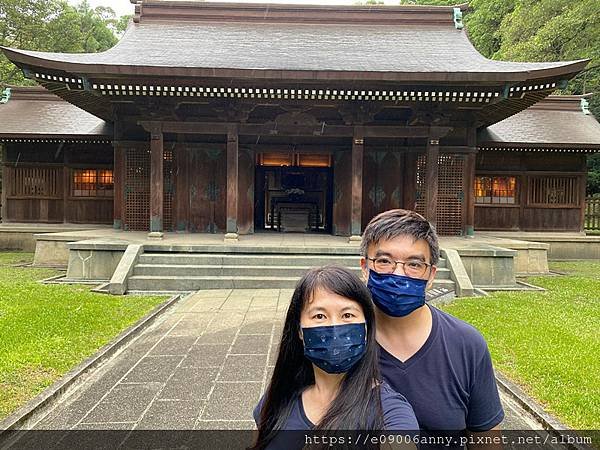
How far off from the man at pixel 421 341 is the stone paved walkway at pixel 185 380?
6.58ft

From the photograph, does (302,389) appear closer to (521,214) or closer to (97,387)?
(97,387)

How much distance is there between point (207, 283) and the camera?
319 inches

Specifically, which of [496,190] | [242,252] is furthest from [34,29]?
[496,190]

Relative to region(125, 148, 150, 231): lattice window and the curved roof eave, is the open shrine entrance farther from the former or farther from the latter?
the curved roof eave

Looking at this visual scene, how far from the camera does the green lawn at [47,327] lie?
12.5ft

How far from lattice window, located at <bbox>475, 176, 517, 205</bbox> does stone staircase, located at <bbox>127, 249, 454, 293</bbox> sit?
6.36 meters

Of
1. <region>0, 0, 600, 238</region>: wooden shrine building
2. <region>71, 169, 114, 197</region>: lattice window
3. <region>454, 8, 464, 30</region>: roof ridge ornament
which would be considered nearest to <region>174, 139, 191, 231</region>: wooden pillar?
<region>0, 0, 600, 238</region>: wooden shrine building

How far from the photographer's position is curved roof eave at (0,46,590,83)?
833 centimetres

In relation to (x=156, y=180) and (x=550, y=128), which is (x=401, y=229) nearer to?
(x=156, y=180)

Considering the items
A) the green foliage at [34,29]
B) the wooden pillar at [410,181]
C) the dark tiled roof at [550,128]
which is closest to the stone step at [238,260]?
the wooden pillar at [410,181]

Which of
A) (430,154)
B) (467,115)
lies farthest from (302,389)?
(467,115)

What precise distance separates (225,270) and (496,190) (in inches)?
382

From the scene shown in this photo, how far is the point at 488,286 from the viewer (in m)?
8.48

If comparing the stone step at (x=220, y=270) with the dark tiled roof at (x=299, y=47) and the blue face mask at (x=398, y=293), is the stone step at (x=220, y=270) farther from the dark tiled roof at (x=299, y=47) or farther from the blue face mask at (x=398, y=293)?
the blue face mask at (x=398, y=293)
